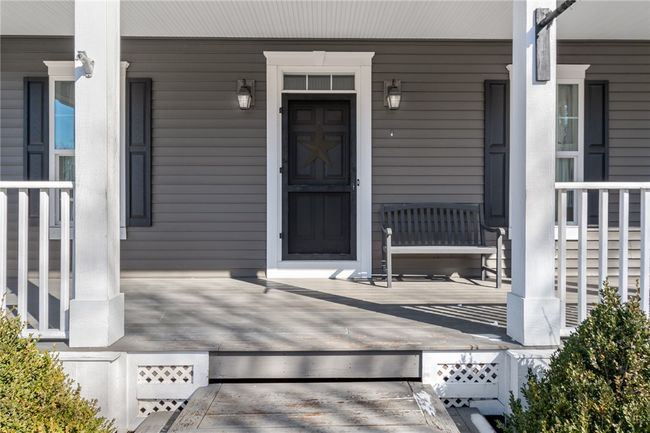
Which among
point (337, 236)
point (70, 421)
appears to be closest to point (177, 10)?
point (337, 236)

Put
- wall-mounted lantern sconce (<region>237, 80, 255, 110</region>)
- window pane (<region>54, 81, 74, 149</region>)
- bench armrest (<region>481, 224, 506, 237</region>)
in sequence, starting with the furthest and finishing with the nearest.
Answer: window pane (<region>54, 81, 74, 149</region>)
wall-mounted lantern sconce (<region>237, 80, 255, 110</region>)
bench armrest (<region>481, 224, 506, 237</region>)

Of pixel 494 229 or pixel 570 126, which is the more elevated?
pixel 570 126

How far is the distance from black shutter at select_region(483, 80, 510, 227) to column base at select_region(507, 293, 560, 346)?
266cm

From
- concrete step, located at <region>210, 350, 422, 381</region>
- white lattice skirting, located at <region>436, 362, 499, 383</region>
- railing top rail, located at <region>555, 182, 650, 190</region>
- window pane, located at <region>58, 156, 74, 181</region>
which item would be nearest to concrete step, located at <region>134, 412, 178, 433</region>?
concrete step, located at <region>210, 350, 422, 381</region>

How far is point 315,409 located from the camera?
254cm

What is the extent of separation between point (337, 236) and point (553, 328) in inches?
115

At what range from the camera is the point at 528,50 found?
293 cm

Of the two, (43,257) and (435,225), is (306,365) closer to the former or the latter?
(43,257)

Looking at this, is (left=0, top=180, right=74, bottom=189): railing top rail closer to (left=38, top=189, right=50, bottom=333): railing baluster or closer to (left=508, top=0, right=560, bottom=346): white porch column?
(left=38, top=189, right=50, bottom=333): railing baluster

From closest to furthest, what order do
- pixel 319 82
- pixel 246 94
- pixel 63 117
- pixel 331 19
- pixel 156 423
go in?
1. pixel 156 423
2. pixel 331 19
3. pixel 246 94
4. pixel 63 117
5. pixel 319 82

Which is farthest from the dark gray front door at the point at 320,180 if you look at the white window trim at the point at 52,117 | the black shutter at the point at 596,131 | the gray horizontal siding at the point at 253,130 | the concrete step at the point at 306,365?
the concrete step at the point at 306,365

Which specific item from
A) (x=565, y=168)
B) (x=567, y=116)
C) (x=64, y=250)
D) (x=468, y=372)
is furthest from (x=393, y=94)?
(x=64, y=250)

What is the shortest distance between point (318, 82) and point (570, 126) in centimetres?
265

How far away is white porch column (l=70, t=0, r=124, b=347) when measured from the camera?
289 centimetres
